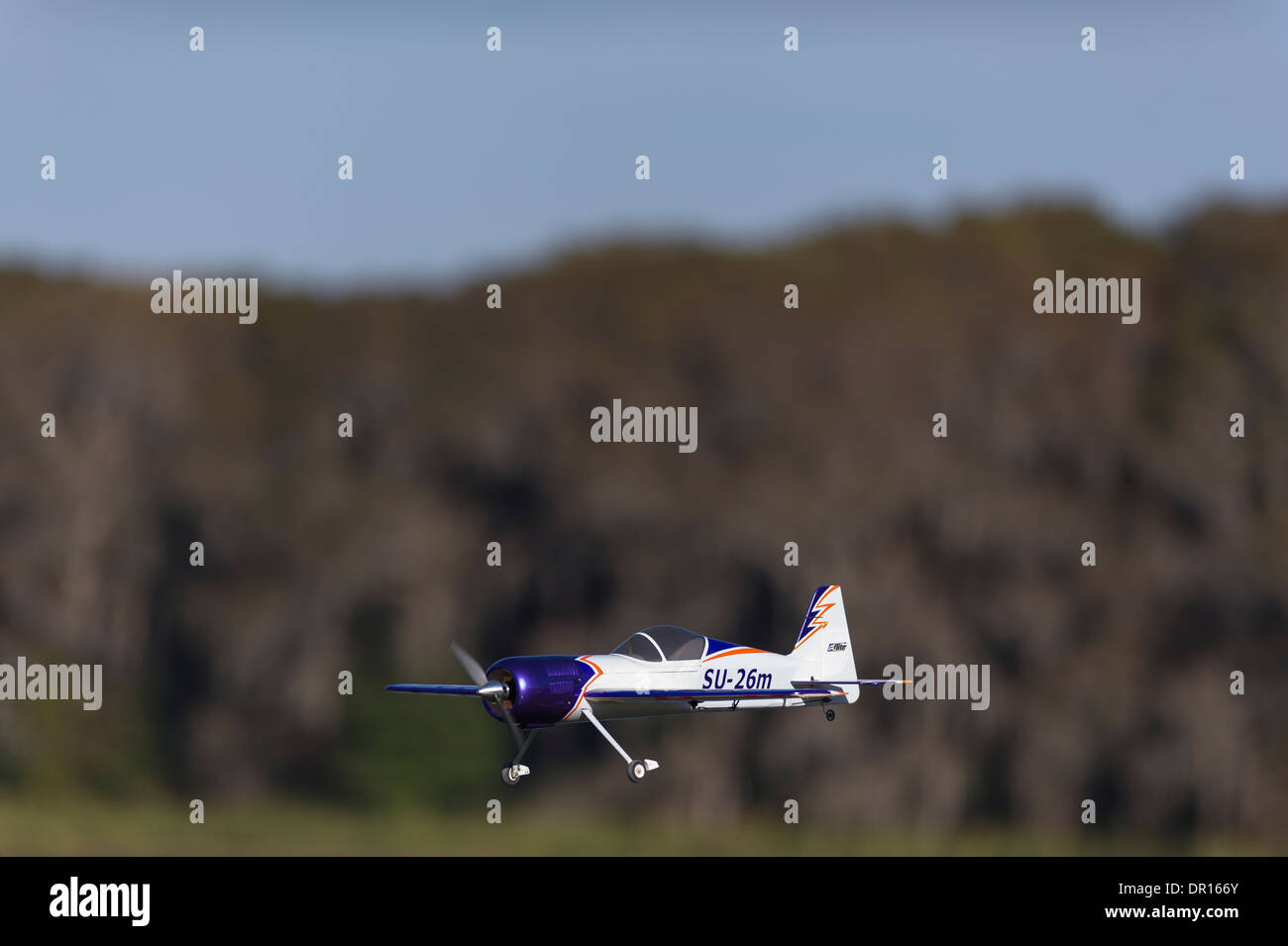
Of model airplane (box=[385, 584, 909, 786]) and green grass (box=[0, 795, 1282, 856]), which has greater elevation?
model airplane (box=[385, 584, 909, 786])

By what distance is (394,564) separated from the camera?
2635 inches

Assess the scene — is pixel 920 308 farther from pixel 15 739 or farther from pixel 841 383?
pixel 15 739

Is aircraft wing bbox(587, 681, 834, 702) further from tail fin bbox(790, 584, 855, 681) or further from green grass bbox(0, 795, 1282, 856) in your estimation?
green grass bbox(0, 795, 1282, 856)

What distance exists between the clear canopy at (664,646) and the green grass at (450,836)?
28.9m

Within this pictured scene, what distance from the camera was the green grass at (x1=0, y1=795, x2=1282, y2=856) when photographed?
51969 mm

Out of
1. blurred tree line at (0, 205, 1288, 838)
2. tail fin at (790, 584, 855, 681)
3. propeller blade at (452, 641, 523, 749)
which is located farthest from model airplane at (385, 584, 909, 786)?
blurred tree line at (0, 205, 1288, 838)

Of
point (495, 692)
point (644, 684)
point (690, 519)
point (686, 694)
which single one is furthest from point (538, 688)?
point (690, 519)

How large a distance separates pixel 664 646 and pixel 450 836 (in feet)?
114

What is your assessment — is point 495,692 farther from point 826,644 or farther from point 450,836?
point 450,836

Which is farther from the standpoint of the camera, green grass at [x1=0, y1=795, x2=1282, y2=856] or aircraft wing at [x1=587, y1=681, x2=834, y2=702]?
green grass at [x1=0, y1=795, x2=1282, y2=856]
